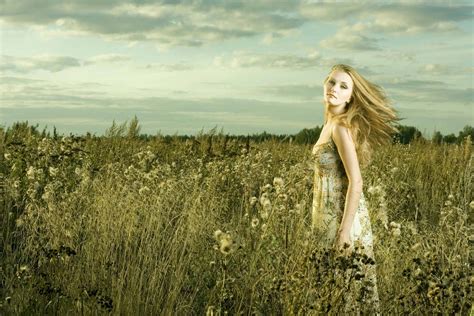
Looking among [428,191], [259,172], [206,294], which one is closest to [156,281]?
[206,294]

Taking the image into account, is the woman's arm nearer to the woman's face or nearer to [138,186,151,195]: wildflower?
the woman's face

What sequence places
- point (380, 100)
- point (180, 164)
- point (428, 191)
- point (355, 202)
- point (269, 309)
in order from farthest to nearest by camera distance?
point (180, 164)
point (428, 191)
point (380, 100)
point (355, 202)
point (269, 309)

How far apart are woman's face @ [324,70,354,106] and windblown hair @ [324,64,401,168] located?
5 centimetres

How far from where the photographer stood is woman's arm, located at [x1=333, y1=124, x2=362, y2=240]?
15.0 ft

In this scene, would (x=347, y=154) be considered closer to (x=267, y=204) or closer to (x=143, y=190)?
(x=267, y=204)

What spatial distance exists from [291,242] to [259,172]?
11.8 feet

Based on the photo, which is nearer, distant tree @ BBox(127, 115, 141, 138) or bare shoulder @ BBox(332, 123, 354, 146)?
bare shoulder @ BBox(332, 123, 354, 146)

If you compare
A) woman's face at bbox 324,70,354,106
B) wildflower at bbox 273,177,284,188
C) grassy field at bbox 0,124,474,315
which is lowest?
grassy field at bbox 0,124,474,315

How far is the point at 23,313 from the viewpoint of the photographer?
4.18 metres

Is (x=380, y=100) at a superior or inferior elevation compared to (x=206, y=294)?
superior

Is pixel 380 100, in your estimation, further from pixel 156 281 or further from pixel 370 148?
pixel 156 281

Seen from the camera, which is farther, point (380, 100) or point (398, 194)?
point (398, 194)

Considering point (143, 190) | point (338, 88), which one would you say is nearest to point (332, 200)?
point (338, 88)

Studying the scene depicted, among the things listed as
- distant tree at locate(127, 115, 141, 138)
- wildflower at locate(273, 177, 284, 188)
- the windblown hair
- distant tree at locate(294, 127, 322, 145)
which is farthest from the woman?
distant tree at locate(294, 127, 322, 145)
